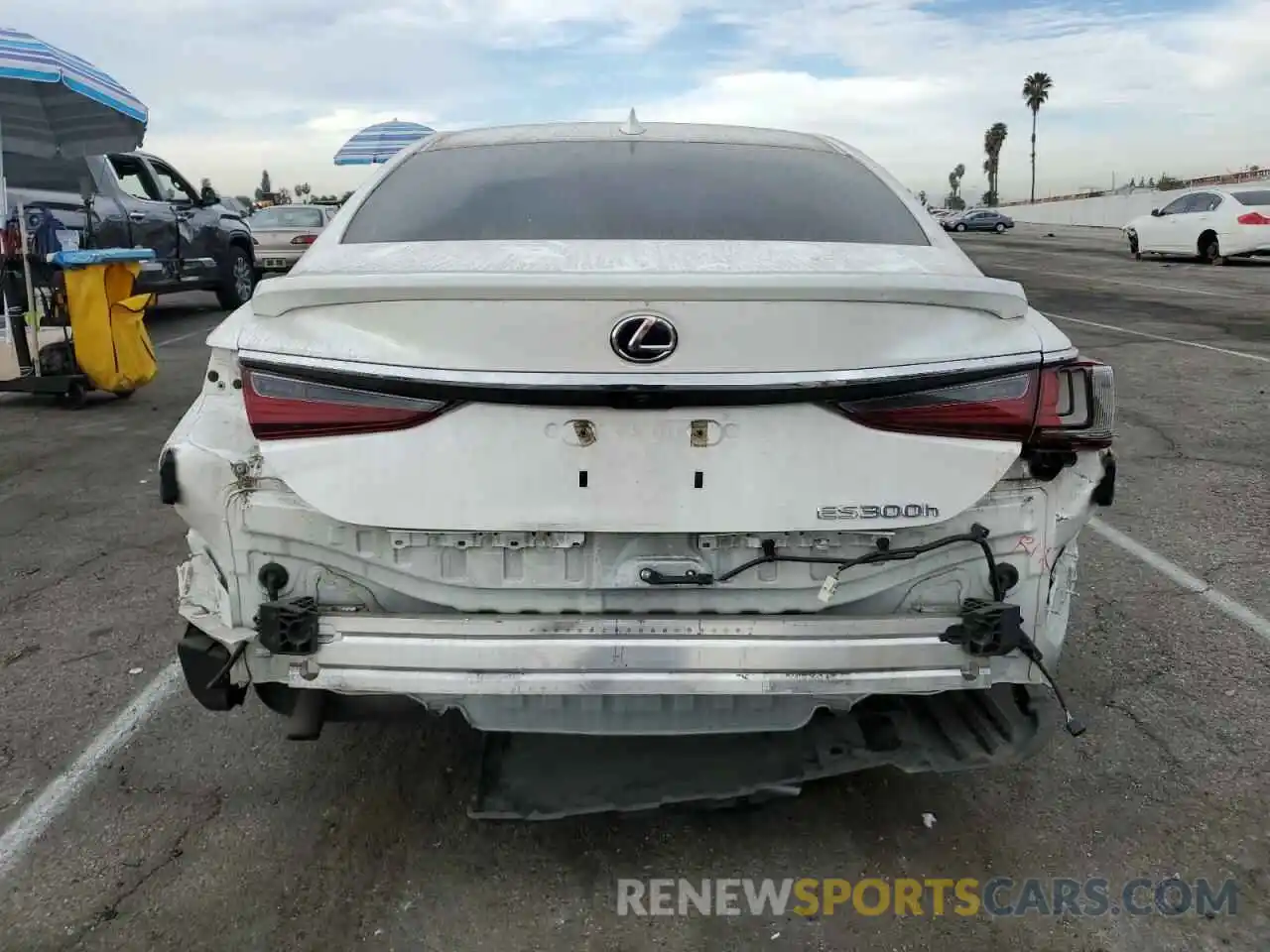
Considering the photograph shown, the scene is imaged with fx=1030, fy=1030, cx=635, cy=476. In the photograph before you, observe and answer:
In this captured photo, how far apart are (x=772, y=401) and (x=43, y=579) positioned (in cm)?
386

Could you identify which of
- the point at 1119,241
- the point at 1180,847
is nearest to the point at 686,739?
the point at 1180,847

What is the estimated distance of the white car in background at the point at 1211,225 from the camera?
21.8 metres

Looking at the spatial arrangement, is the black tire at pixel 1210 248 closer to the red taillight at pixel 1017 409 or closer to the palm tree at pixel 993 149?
the red taillight at pixel 1017 409

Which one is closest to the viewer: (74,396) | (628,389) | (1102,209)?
(628,389)

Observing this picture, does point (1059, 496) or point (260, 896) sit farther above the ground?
point (1059, 496)

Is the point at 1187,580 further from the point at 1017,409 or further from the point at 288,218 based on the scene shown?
the point at 288,218

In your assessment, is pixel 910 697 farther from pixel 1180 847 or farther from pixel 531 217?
pixel 531 217

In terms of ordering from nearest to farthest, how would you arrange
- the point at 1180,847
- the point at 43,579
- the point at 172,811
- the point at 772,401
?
the point at 772,401
the point at 1180,847
the point at 172,811
the point at 43,579

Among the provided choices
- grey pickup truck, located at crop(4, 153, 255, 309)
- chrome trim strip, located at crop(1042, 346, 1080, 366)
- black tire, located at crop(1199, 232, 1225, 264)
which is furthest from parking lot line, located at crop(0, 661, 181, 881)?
black tire, located at crop(1199, 232, 1225, 264)

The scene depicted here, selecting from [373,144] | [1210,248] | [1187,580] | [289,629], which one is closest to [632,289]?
[289,629]

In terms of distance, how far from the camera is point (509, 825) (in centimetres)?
282

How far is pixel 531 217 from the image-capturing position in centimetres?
284

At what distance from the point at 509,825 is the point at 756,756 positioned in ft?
2.41

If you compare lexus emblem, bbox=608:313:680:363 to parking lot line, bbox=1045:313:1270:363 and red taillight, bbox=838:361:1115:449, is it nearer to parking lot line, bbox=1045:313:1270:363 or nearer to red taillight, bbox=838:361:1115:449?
red taillight, bbox=838:361:1115:449
